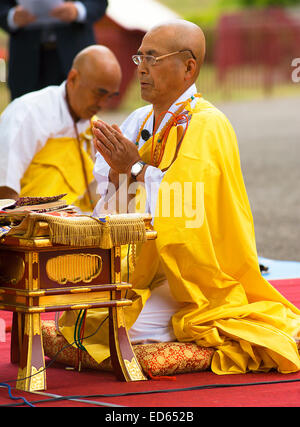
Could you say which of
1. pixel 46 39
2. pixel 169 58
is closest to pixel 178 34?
pixel 169 58

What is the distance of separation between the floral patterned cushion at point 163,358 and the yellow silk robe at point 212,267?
50 millimetres

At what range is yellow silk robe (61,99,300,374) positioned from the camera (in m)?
3.81

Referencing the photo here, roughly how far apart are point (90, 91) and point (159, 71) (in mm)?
1565

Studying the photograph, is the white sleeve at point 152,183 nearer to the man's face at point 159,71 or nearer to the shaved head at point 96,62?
the man's face at point 159,71

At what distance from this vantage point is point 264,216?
9.05 m

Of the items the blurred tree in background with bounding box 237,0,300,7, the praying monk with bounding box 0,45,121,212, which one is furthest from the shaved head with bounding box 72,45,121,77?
the blurred tree in background with bounding box 237,0,300,7

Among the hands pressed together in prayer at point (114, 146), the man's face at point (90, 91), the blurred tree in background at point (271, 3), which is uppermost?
the blurred tree in background at point (271, 3)

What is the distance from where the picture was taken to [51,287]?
347 centimetres

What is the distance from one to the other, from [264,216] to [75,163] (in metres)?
3.66

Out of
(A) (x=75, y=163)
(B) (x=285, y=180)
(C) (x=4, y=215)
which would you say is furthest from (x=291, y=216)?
(C) (x=4, y=215)

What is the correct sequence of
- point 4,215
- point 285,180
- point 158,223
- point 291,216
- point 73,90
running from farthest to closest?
point 285,180 → point 291,216 → point 73,90 → point 158,223 → point 4,215

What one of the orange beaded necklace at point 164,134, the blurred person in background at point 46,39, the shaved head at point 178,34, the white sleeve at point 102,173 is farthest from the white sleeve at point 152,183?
the blurred person in background at point 46,39

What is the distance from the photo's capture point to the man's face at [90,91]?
5.50m

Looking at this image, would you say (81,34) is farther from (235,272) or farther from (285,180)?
(285,180)
